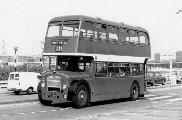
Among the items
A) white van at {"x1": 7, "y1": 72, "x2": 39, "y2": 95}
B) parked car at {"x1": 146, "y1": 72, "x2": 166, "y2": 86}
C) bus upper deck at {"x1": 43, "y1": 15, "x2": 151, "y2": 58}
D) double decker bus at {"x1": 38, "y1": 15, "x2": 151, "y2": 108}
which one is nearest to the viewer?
double decker bus at {"x1": 38, "y1": 15, "x2": 151, "y2": 108}

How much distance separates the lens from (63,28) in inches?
733

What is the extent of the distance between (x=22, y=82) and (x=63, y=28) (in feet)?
39.5

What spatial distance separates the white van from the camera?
95.8ft

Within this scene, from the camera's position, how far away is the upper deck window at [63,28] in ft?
59.7

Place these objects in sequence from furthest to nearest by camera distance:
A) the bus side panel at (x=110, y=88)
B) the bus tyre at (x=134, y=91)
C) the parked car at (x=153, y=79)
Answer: the parked car at (x=153, y=79) → the bus tyre at (x=134, y=91) → the bus side panel at (x=110, y=88)

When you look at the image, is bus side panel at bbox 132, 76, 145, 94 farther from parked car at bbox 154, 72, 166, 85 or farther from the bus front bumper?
parked car at bbox 154, 72, 166, 85

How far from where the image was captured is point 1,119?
42.9ft

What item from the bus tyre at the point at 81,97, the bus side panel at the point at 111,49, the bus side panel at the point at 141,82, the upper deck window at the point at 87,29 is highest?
the upper deck window at the point at 87,29

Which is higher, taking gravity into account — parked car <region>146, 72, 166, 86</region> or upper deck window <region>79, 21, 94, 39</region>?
upper deck window <region>79, 21, 94, 39</region>

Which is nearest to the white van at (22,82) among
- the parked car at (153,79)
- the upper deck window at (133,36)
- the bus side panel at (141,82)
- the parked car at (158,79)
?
the bus side panel at (141,82)

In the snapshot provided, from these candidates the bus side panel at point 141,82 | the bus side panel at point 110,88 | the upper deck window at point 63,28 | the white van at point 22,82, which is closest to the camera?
the upper deck window at point 63,28

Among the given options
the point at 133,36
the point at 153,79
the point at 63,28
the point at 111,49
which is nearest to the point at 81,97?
the point at 63,28

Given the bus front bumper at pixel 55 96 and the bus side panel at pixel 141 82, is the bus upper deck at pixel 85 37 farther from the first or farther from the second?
the bus side panel at pixel 141 82

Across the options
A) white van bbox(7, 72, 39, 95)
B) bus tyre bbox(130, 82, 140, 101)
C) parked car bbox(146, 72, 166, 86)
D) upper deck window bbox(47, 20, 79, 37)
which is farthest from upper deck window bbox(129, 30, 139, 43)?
parked car bbox(146, 72, 166, 86)
